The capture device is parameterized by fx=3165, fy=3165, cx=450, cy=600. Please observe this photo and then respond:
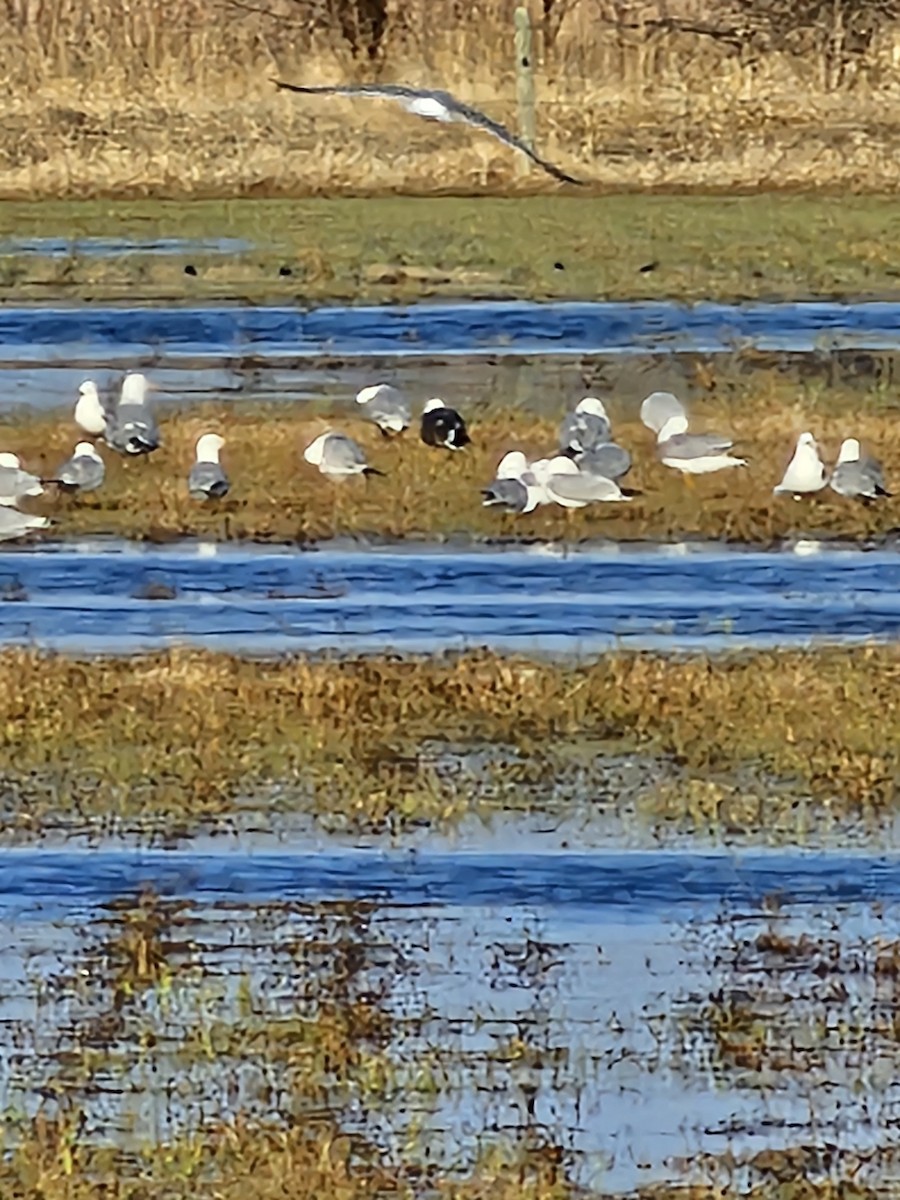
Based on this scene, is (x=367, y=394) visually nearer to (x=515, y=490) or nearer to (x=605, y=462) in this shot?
(x=605, y=462)

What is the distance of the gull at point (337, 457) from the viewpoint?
1212 centimetres

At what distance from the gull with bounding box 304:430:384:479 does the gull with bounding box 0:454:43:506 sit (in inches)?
42.7

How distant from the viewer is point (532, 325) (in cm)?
1661

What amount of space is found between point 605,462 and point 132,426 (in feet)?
7.13

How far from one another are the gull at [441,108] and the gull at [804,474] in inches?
401

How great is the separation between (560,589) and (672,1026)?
3.94 meters

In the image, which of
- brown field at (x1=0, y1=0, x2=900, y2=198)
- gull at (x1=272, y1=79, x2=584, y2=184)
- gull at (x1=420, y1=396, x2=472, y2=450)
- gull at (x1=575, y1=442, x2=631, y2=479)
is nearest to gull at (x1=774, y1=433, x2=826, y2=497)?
gull at (x1=575, y1=442, x2=631, y2=479)

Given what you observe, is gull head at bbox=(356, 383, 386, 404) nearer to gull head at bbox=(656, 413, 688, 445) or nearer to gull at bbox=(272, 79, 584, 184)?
gull head at bbox=(656, 413, 688, 445)

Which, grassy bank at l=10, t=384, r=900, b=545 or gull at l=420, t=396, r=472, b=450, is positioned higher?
gull at l=420, t=396, r=472, b=450

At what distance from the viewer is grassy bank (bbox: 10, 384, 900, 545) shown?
37.2 feet

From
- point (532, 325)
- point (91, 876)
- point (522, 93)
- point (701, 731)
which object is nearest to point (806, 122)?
point (522, 93)

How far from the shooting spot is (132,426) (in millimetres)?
12875

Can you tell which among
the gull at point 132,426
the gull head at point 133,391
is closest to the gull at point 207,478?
the gull at point 132,426

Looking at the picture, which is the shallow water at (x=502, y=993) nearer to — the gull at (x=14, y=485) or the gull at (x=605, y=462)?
the gull at (x=14, y=485)
